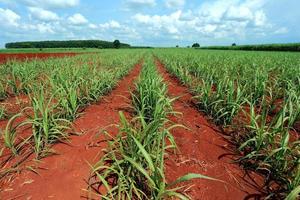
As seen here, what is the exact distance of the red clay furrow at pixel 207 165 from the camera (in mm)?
2485

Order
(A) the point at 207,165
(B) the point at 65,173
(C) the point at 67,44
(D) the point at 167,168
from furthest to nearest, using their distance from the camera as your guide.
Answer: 1. (C) the point at 67,44
2. (A) the point at 207,165
3. (D) the point at 167,168
4. (B) the point at 65,173

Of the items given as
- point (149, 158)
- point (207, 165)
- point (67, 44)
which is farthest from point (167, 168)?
point (67, 44)

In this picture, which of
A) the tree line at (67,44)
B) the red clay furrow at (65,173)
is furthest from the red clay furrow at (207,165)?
the tree line at (67,44)

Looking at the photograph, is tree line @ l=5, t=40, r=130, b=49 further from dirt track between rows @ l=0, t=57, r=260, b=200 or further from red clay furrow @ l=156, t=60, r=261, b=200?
red clay furrow @ l=156, t=60, r=261, b=200

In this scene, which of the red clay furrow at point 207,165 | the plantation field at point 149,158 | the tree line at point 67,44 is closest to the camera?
the plantation field at point 149,158

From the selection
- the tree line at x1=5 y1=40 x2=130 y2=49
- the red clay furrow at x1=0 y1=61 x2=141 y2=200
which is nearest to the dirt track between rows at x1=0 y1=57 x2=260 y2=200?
the red clay furrow at x1=0 y1=61 x2=141 y2=200

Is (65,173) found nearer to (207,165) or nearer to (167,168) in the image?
(167,168)

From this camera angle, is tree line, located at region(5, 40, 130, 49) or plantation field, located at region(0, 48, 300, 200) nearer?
plantation field, located at region(0, 48, 300, 200)

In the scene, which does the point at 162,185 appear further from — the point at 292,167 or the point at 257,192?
the point at 292,167

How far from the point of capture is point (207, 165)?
2900 millimetres

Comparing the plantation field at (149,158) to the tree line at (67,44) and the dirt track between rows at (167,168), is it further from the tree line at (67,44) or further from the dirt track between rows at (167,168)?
the tree line at (67,44)

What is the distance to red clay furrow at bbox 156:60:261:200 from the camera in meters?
2.48

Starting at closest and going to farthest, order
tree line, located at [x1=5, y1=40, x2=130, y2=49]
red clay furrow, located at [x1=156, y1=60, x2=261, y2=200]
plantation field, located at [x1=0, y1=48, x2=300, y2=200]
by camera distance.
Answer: plantation field, located at [x1=0, y1=48, x2=300, y2=200] < red clay furrow, located at [x1=156, y1=60, x2=261, y2=200] < tree line, located at [x1=5, y1=40, x2=130, y2=49]

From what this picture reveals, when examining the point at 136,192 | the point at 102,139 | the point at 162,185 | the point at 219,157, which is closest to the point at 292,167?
the point at 219,157
